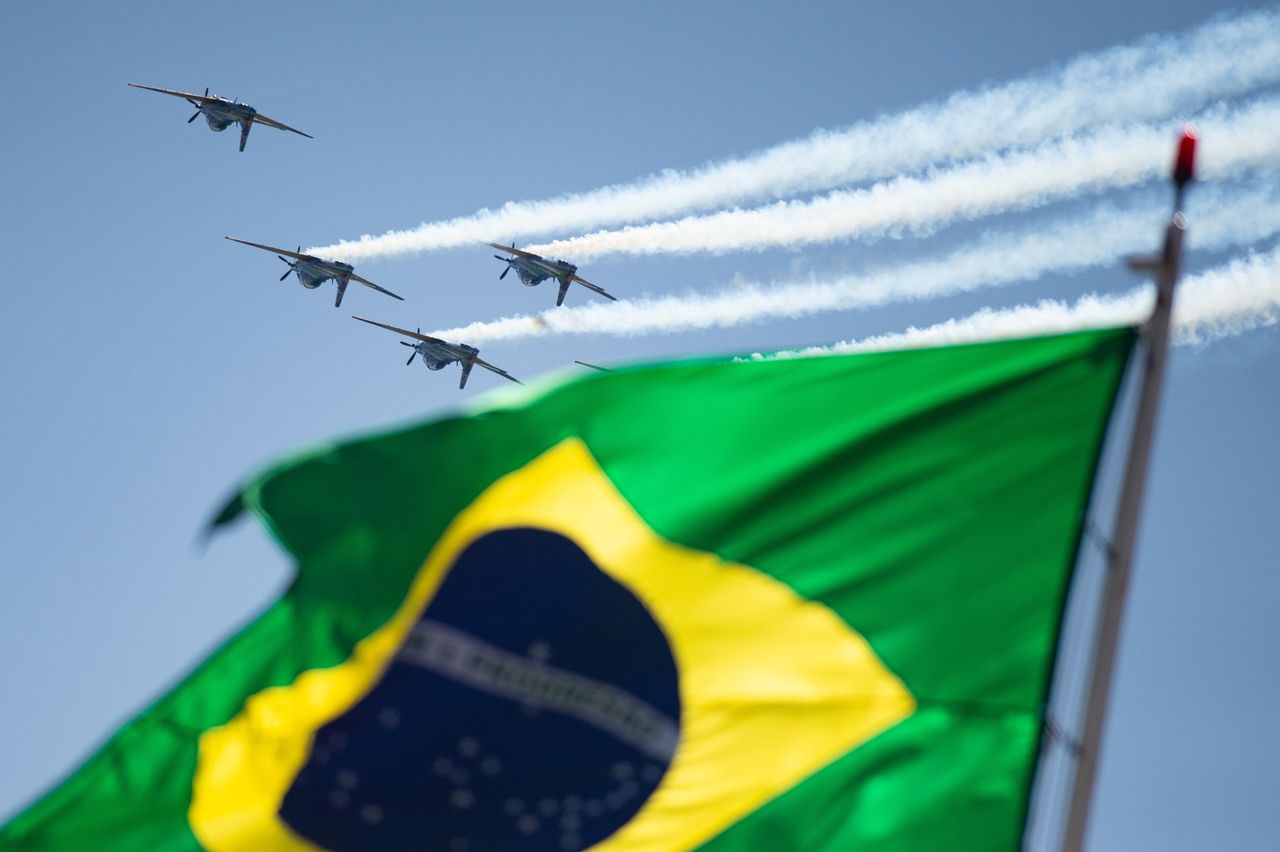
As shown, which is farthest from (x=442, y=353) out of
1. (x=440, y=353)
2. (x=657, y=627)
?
(x=657, y=627)

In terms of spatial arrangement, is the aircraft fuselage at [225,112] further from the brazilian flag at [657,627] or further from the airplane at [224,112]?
the brazilian flag at [657,627]

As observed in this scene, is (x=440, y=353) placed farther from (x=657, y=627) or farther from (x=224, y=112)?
(x=657, y=627)

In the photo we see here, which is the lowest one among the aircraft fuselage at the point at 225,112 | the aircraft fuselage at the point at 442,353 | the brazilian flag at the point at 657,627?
the brazilian flag at the point at 657,627

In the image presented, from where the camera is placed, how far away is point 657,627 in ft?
47.6

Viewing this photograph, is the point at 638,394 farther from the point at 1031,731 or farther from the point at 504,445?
the point at 1031,731

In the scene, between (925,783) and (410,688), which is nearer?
(925,783)

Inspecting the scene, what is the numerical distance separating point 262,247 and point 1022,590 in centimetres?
13180

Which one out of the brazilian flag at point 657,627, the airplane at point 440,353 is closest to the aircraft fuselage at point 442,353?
the airplane at point 440,353

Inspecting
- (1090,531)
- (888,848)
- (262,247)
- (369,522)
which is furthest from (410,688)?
(262,247)

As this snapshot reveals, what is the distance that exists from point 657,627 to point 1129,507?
359 centimetres

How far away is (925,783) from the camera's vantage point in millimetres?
13305

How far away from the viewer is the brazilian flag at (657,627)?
13.5 metres

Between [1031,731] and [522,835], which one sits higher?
[1031,731]

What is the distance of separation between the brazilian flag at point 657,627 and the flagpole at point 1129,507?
0.78 meters
